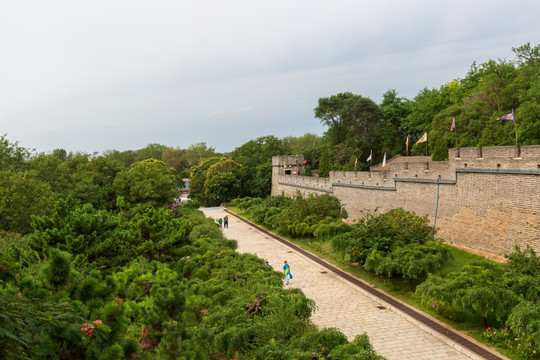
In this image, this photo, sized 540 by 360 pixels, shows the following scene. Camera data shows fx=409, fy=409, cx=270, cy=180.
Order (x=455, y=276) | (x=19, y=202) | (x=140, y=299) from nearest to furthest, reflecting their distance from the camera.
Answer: (x=140, y=299) < (x=455, y=276) < (x=19, y=202)

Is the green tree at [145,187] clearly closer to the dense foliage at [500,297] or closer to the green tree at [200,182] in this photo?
Result: the dense foliage at [500,297]

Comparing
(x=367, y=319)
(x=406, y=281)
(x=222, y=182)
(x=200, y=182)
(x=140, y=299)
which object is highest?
(x=222, y=182)

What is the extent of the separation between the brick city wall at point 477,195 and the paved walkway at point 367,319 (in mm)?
3433

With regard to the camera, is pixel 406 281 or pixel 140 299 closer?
pixel 140 299

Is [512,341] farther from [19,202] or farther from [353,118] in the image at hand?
[353,118]

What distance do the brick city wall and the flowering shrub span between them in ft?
12.9

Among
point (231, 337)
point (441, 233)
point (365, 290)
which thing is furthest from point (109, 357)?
point (441, 233)

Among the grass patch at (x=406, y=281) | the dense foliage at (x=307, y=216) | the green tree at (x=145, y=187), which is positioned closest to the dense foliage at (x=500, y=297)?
the grass patch at (x=406, y=281)

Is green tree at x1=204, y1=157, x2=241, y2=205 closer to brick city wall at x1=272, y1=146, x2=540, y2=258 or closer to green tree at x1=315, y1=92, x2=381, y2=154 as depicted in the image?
green tree at x1=315, y1=92, x2=381, y2=154

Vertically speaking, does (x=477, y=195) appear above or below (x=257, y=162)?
below

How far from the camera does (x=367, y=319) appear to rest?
34.9 feet

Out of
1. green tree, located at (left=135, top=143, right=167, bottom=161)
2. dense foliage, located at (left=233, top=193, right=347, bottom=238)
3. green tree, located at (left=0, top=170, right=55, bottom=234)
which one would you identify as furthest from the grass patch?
green tree, located at (left=135, top=143, right=167, bottom=161)

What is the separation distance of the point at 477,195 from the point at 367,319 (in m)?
6.68

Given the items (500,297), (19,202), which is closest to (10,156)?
(19,202)
